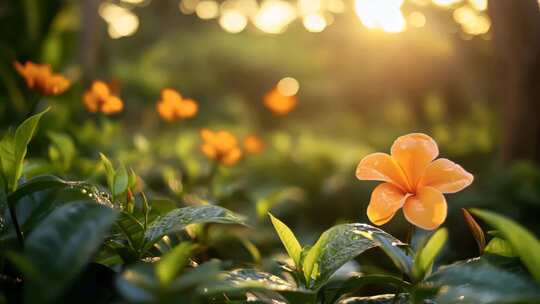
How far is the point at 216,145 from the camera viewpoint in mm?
2686

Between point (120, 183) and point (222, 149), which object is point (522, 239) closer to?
point (120, 183)

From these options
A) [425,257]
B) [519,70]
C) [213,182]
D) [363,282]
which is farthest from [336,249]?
[519,70]

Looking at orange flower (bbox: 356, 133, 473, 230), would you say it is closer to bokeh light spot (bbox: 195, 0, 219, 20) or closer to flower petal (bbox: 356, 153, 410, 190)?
flower petal (bbox: 356, 153, 410, 190)

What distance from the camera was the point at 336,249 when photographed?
1.04 m

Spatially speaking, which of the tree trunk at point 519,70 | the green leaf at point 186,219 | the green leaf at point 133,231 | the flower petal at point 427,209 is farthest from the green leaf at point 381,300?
the tree trunk at point 519,70

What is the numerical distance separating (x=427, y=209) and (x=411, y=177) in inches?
3.3

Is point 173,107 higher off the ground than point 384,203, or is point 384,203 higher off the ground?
point 384,203

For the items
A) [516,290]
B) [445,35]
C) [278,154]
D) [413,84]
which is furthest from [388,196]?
[413,84]

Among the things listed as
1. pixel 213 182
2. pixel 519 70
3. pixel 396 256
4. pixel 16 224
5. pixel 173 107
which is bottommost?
pixel 213 182

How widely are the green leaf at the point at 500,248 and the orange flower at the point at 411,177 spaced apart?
0.34ft

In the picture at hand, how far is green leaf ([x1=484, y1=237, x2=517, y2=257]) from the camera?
0.99m

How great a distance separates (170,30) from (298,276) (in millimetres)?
14654

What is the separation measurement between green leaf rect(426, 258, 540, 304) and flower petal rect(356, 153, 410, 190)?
28cm

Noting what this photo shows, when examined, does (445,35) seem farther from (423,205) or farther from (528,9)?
(423,205)
